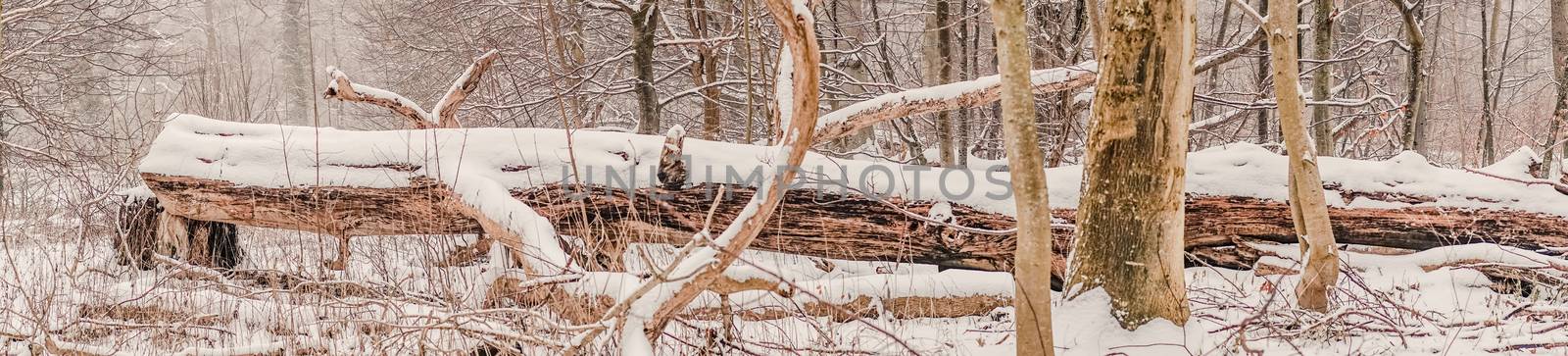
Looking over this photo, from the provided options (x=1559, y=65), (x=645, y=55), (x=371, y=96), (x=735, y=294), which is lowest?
(x=735, y=294)

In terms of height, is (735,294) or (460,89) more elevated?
(460,89)

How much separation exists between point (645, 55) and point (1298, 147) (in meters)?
5.84

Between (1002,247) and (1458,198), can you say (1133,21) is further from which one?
(1458,198)

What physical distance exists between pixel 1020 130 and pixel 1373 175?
10.2ft

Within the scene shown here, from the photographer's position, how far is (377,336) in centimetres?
301

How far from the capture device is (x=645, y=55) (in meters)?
7.75

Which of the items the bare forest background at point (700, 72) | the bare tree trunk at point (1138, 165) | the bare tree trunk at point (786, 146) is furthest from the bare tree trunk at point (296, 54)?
the bare tree trunk at point (1138, 165)

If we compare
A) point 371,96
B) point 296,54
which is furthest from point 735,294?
point 296,54

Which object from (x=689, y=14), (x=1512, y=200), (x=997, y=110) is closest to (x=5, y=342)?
(x=689, y=14)

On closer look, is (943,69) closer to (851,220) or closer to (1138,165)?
(851,220)

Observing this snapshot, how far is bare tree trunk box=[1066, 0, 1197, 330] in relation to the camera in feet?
7.72

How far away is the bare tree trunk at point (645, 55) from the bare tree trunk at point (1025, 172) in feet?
19.0

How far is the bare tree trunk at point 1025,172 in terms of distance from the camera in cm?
202

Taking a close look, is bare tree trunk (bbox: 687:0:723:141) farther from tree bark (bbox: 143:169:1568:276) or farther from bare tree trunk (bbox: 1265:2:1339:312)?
bare tree trunk (bbox: 1265:2:1339:312)
